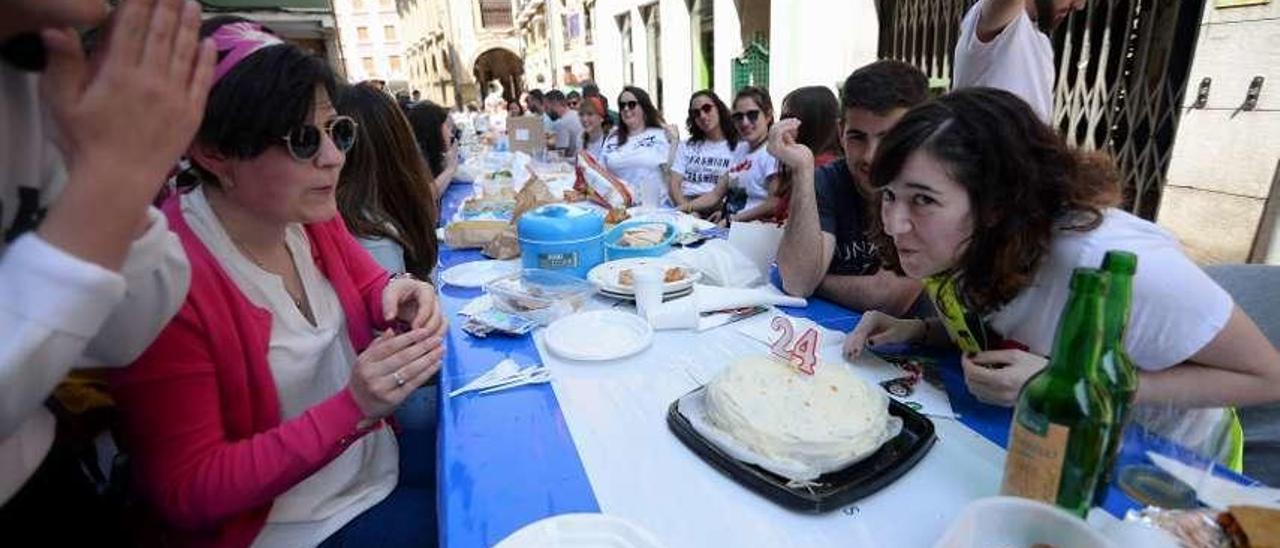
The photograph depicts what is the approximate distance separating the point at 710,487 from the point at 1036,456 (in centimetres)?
51

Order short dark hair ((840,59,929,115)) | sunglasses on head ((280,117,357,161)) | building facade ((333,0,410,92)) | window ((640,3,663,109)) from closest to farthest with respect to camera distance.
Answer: sunglasses on head ((280,117,357,161)) < short dark hair ((840,59,929,115)) < window ((640,3,663,109)) < building facade ((333,0,410,92))

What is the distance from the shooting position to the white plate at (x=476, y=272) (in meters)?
2.31

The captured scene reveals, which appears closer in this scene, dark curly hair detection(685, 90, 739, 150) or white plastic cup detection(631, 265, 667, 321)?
white plastic cup detection(631, 265, 667, 321)

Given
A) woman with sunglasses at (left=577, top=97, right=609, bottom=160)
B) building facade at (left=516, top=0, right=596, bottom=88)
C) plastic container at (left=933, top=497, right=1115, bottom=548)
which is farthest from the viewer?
A: building facade at (left=516, top=0, right=596, bottom=88)

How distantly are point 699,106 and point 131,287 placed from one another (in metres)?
4.65

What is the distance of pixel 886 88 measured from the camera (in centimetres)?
210

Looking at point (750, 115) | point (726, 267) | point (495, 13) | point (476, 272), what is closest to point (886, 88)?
point (726, 267)

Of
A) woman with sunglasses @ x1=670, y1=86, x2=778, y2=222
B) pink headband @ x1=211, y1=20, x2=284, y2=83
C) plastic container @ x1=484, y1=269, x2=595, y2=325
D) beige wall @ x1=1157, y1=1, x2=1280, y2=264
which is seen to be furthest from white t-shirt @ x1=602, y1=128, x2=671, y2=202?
pink headband @ x1=211, y1=20, x2=284, y2=83

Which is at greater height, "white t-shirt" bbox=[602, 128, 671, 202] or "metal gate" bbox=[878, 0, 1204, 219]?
"metal gate" bbox=[878, 0, 1204, 219]

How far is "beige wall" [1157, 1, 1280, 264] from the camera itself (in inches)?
136

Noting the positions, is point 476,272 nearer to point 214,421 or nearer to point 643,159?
point 214,421

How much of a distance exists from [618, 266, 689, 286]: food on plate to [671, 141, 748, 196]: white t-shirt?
2.97 meters

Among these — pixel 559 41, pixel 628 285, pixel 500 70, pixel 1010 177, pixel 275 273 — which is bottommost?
pixel 628 285

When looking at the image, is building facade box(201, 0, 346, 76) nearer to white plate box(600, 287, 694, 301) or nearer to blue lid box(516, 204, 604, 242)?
blue lid box(516, 204, 604, 242)
